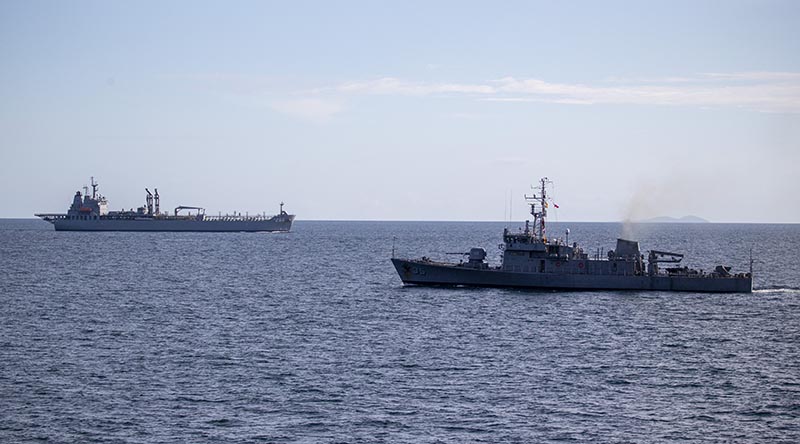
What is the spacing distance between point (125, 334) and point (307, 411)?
2559cm

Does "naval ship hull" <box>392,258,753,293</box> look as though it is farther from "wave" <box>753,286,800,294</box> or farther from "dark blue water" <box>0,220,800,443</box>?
"wave" <box>753,286,800,294</box>

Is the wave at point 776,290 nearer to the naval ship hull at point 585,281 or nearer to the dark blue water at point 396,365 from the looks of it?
the dark blue water at point 396,365

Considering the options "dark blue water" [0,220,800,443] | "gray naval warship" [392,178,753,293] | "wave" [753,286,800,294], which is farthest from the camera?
"wave" [753,286,800,294]

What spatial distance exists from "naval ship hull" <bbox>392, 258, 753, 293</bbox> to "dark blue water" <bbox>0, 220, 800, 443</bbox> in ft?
4.33

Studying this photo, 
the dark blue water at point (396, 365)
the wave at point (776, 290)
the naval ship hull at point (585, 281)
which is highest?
the naval ship hull at point (585, 281)

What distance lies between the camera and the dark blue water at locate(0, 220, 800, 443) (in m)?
37.8

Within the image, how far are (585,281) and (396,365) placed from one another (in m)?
41.4

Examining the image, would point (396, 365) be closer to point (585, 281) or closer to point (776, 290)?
point (585, 281)

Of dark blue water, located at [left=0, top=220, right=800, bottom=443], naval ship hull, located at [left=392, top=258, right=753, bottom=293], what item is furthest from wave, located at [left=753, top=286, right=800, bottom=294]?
naval ship hull, located at [left=392, top=258, right=753, bottom=293]

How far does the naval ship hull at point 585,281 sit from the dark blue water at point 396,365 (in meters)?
1.32

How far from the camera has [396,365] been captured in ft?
165

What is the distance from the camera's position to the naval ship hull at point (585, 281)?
285ft

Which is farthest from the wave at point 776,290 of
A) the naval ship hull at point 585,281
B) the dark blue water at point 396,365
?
the naval ship hull at point 585,281

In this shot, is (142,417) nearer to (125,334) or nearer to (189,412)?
(189,412)
